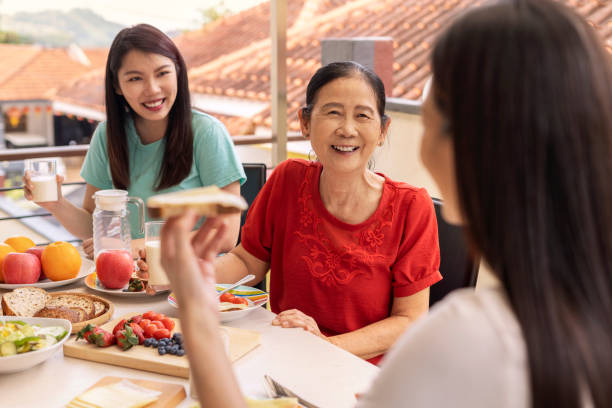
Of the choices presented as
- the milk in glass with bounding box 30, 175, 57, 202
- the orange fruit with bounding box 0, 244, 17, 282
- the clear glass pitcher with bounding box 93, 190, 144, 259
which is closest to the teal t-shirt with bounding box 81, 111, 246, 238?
the clear glass pitcher with bounding box 93, 190, 144, 259

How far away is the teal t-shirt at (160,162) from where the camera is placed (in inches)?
90.0

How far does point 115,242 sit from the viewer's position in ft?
6.48

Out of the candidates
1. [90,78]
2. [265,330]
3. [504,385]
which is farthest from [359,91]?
[90,78]

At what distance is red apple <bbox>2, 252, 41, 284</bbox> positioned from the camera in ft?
5.80

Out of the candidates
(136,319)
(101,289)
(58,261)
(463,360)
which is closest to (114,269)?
(101,289)

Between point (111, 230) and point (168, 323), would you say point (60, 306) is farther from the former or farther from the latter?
point (111, 230)

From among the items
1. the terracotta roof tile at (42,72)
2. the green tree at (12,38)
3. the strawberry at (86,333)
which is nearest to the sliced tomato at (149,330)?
the strawberry at (86,333)

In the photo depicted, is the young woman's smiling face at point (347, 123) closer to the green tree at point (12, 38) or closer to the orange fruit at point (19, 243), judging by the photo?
the orange fruit at point (19, 243)

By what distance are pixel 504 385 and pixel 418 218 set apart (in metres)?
1.17

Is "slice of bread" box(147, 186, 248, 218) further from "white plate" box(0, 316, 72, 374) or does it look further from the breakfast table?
"white plate" box(0, 316, 72, 374)

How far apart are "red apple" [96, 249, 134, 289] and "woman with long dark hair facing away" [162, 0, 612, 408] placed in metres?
1.21

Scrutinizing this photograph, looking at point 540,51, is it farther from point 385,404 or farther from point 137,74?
point 137,74

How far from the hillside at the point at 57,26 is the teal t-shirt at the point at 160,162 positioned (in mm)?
2967

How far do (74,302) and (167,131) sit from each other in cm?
92
